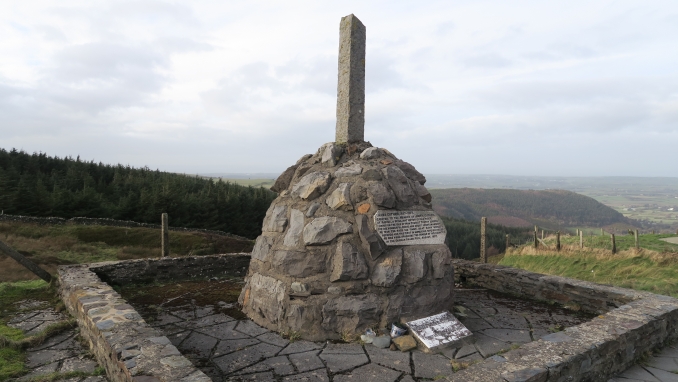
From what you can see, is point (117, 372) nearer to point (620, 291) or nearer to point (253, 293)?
point (253, 293)

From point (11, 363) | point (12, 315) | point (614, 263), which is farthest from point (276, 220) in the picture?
point (614, 263)

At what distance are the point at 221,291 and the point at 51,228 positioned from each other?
516 inches

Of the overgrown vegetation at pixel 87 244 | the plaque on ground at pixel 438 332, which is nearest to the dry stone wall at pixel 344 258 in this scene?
the plaque on ground at pixel 438 332

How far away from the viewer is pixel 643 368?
4.55 meters

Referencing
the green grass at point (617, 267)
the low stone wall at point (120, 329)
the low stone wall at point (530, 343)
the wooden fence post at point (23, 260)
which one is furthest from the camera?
the green grass at point (617, 267)

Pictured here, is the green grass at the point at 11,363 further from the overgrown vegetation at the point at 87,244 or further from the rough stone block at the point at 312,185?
the overgrown vegetation at the point at 87,244

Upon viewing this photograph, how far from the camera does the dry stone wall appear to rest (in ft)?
17.1

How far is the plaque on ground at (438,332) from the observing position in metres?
4.79

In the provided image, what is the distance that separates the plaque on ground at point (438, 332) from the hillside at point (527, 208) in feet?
166

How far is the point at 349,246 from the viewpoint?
536cm

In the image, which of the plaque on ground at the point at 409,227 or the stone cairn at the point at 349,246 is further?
the plaque on ground at the point at 409,227

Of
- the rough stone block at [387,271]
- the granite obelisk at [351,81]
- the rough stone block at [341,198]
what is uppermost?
the granite obelisk at [351,81]

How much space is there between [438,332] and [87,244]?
15.1 meters

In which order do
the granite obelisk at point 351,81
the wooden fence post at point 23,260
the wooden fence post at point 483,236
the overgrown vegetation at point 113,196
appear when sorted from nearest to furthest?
the granite obelisk at point 351,81, the wooden fence post at point 23,260, the wooden fence post at point 483,236, the overgrown vegetation at point 113,196
